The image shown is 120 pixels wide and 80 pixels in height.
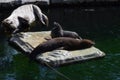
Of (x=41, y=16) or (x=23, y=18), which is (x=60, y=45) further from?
(x=41, y=16)

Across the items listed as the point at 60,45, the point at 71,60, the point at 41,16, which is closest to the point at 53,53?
the point at 60,45

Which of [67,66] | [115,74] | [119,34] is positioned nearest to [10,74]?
[67,66]

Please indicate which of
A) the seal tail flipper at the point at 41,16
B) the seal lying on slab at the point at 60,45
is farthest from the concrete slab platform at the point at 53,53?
the seal tail flipper at the point at 41,16

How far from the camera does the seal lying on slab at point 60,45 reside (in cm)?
2202

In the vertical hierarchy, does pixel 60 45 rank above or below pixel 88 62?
above

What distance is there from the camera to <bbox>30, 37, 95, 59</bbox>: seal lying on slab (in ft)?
72.2

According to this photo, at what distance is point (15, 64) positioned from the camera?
2236 cm

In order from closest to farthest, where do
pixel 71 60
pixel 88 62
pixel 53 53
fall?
pixel 71 60, pixel 53 53, pixel 88 62

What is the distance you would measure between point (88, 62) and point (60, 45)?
66.5 inches

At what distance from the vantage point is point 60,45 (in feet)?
74.4

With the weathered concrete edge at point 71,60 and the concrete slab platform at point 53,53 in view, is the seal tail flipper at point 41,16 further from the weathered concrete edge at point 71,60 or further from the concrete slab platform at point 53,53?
the weathered concrete edge at point 71,60

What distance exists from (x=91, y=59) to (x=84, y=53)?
48 centimetres

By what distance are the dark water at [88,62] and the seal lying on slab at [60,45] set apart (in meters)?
0.71

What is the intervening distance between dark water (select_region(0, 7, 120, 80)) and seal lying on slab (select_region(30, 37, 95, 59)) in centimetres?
71
